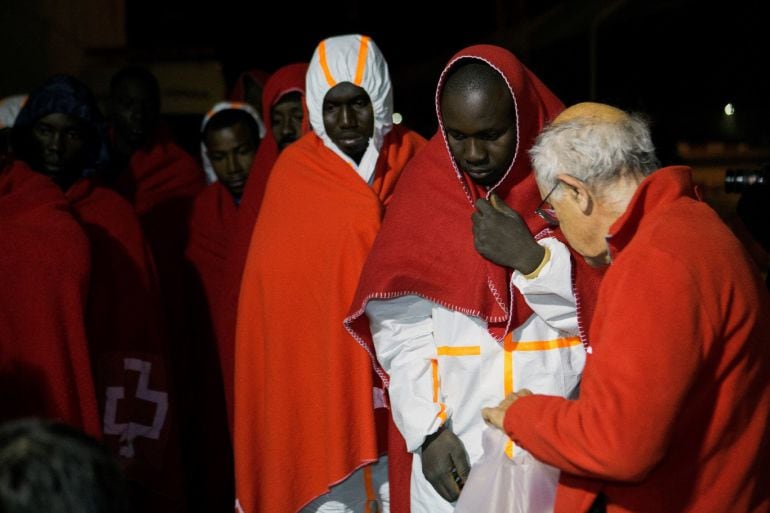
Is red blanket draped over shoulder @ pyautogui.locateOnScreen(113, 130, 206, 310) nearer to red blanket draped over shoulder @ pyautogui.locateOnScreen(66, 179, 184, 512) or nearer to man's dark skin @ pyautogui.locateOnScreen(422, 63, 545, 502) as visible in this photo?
red blanket draped over shoulder @ pyautogui.locateOnScreen(66, 179, 184, 512)

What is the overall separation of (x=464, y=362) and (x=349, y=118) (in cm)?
134

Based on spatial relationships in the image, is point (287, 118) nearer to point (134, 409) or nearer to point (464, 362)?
point (134, 409)

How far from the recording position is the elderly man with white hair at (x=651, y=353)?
226cm

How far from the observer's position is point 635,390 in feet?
7.41

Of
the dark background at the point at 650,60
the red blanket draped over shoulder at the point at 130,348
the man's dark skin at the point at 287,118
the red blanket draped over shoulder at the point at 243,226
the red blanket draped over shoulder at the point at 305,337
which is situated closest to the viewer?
the red blanket draped over shoulder at the point at 305,337

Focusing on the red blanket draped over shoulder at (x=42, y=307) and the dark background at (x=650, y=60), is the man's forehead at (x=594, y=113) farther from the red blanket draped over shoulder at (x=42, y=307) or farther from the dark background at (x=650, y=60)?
the red blanket draped over shoulder at (x=42, y=307)

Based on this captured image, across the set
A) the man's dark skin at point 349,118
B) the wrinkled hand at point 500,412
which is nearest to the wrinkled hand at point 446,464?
the wrinkled hand at point 500,412

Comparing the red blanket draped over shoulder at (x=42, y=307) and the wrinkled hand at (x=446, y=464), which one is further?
the red blanket draped over shoulder at (x=42, y=307)

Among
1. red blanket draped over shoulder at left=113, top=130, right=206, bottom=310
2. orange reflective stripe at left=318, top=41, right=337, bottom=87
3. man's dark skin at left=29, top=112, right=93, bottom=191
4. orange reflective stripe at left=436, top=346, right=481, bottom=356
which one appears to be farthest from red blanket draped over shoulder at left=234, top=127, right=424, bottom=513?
red blanket draped over shoulder at left=113, top=130, right=206, bottom=310

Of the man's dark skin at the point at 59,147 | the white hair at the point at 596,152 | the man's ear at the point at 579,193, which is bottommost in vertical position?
the man's ear at the point at 579,193

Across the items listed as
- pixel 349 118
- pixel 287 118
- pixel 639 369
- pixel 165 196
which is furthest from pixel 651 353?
pixel 165 196

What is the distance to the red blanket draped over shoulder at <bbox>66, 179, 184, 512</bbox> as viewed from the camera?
14.7 ft

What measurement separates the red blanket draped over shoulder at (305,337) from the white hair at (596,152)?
1338 millimetres

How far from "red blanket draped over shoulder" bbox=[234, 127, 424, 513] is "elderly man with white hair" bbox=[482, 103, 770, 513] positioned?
133 cm
